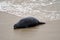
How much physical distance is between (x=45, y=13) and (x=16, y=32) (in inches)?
40.8

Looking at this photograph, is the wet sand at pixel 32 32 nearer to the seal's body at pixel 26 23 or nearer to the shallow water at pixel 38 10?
the seal's body at pixel 26 23

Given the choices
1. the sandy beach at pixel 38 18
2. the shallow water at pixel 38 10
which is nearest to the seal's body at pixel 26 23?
the sandy beach at pixel 38 18

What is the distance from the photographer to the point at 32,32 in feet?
8.48

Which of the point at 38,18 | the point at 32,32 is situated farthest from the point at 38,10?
the point at 32,32

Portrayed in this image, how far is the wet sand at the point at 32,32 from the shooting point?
2391 mm

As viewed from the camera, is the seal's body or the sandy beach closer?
the sandy beach

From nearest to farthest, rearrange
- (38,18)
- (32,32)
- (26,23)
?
(32,32)
(26,23)
(38,18)

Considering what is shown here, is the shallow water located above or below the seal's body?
above

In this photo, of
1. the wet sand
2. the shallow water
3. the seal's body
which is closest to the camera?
the wet sand

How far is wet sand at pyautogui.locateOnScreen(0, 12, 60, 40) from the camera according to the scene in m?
2.39

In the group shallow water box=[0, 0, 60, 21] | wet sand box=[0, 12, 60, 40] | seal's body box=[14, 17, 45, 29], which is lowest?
wet sand box=[0, 12, 60, 40]

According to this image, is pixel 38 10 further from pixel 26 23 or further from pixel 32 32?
pixel 32 32

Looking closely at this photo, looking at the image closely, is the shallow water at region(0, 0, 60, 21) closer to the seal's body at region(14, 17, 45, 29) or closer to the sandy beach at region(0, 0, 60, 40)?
the sandy beach at region(0, 0, 60, 40)

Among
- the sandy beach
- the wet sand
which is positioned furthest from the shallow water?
the wet sand
